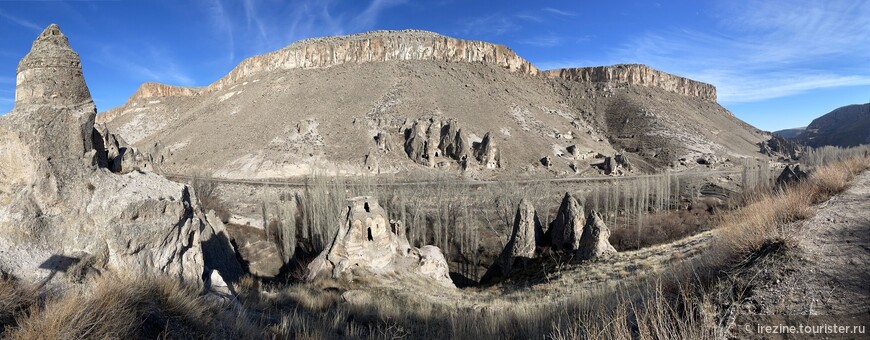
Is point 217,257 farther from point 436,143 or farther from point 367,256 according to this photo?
point 436,143

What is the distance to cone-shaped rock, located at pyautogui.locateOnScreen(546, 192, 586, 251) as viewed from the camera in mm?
21047

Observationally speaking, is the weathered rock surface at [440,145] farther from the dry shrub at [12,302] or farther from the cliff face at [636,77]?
the cliff face at [636,77]

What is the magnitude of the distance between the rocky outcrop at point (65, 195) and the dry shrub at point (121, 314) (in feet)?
4.97

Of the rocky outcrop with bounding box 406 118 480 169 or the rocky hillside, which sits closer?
the rocky hillside

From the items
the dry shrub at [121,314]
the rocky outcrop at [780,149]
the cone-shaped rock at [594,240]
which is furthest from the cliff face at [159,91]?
the rocky outcrop at [780,149]

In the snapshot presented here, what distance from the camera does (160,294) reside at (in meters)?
3.89

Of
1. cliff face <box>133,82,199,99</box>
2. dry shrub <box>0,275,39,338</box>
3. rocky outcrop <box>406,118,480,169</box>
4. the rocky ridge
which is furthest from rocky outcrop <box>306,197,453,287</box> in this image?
cliff face <box>133,82,199,99</box>

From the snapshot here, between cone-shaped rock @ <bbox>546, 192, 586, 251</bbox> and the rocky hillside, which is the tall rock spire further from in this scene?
the rocky hillside

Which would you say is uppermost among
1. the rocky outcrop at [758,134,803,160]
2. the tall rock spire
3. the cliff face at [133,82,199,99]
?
the cliff face at [133,82,199,99]

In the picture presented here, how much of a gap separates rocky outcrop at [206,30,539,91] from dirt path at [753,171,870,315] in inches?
3269

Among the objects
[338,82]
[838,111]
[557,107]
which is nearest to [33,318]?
[338,82]

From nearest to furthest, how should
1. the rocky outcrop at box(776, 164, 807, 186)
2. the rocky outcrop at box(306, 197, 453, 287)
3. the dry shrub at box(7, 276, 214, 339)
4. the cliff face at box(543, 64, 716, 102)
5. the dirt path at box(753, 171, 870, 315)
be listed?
the dry shrub at box(7, 276, 214, 339) → the dirt path at box(753, 171, 870, 315) → the rocky outcrop at box(306, 197, 453, 287) → the rocky outcrop at box(776, 164, 807, 186) → the cliff face at box(543, 64, 716, 102)

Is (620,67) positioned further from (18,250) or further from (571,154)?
(18,250)

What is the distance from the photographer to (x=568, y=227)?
21.6 metres
